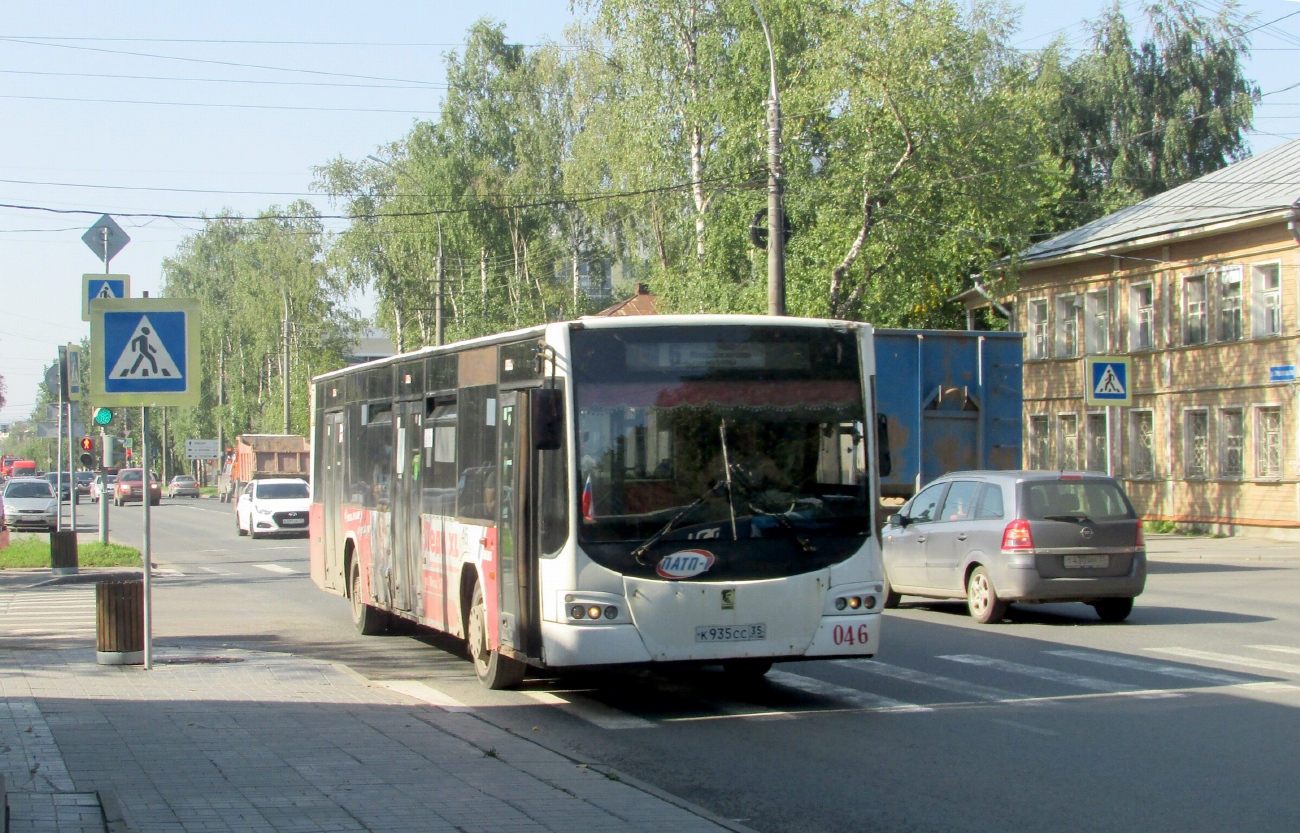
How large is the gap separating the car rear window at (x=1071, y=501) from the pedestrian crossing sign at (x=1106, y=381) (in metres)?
10.7

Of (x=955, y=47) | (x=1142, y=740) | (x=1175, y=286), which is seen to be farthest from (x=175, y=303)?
(x=1175, y=286)

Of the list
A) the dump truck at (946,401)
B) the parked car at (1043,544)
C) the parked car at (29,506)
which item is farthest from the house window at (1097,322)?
the parked car at (29,506)

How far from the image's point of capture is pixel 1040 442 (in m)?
40.8

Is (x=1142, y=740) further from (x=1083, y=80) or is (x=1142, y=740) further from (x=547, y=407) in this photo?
(x=1083, y=80)

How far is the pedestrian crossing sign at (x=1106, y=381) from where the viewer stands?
84.3 feet

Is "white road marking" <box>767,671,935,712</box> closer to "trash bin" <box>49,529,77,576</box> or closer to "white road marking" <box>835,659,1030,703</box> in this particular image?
"white road marking" <box>835,659,1030,703</box>

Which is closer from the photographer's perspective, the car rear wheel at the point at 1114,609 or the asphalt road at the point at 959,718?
the asphalt road at the point at 959,718

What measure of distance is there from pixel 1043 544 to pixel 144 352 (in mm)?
8829

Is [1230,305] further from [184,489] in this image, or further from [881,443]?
[184,489]

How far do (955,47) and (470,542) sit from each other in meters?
26.1

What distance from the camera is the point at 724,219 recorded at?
123 feet

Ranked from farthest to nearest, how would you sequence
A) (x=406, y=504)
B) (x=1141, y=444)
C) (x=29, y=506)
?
1. (x=29, y=506)
2. (x=1141, y=444)
3. (x=406, y=504)

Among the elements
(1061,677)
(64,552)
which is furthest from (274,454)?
(1061,677)

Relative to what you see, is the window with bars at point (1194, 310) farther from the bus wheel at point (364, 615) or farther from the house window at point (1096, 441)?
the bus wheel at point (364, 615)
